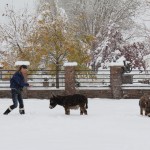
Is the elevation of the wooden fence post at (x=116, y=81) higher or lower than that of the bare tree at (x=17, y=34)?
lower

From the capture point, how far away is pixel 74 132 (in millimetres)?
11000

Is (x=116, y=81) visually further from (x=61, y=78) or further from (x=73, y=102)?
(x=73, y=102)

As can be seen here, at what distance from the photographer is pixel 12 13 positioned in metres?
34.5

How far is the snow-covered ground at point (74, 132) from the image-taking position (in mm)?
9297

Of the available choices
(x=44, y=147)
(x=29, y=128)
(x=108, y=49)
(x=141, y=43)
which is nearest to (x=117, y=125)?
(x=29, y=128)

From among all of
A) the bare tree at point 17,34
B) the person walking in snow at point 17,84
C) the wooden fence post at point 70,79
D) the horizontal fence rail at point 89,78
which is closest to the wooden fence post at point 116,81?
the horizontal fence rail at point 89,78

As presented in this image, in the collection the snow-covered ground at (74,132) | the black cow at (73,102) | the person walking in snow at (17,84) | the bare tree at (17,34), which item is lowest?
the snow-covered ground at (74,132)

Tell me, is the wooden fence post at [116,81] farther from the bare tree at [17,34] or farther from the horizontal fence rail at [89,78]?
the bare tree at [17,34]

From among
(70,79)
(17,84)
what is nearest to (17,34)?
(70,79)

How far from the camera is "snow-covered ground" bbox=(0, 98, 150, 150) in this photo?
930 centimetres

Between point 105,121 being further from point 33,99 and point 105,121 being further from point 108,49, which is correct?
point 108,49

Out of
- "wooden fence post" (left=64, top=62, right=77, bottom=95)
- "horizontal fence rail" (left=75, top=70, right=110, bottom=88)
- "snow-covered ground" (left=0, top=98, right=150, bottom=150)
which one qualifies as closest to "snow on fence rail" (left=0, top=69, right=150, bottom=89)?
"horizontal fence rail" (left=75, top=70, right=110, bottom=88)

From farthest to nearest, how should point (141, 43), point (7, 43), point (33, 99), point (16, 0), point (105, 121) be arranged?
point (16, 0)
point (141, 43)
point (7, 43)
point (33, 99)
point (105, 121)

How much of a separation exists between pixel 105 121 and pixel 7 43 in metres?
21.1
